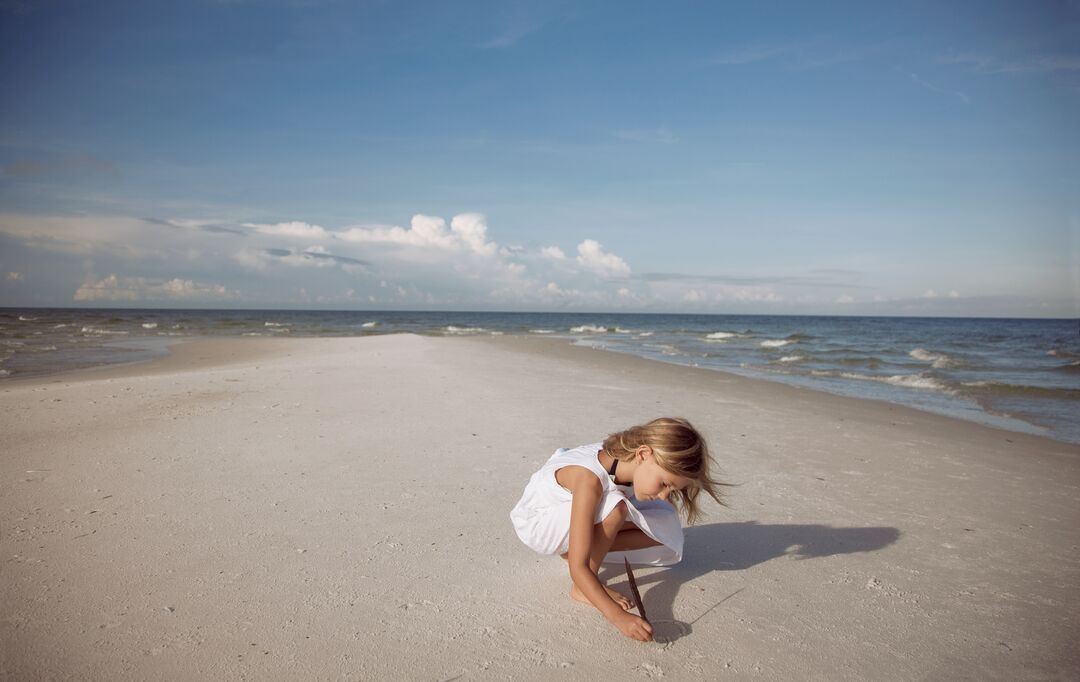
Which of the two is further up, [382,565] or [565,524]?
[565,524]

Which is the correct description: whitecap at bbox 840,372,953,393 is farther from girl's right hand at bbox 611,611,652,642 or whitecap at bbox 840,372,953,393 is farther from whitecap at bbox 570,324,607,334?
whitecap at bbox 570,324,607,334

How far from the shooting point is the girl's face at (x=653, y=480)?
2.74 metres

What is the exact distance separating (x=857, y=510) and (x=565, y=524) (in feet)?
8.92

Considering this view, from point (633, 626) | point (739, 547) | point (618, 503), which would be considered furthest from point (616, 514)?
point (739, 547)

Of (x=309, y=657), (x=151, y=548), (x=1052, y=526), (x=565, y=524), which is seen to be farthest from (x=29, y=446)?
(x=1052, y=526)

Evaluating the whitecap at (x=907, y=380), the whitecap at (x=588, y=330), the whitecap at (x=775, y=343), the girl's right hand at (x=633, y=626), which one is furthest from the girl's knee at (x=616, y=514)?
the whitecap at (x=588, y=330)

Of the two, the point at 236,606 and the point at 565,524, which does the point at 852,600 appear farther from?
the point at 236,606

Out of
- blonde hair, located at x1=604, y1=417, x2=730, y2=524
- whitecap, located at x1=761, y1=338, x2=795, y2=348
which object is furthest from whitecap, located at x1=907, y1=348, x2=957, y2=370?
blonde hair, located at x1=604, y1=417, x2=730, y2=524

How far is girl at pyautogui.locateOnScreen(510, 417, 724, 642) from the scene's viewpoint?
2719 mm

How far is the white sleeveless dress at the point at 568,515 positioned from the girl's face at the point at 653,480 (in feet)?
0.33

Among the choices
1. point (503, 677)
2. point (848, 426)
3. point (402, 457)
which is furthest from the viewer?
point (848, 426)

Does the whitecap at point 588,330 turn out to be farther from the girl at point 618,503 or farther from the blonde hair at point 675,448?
the blonde hair at point 675,448

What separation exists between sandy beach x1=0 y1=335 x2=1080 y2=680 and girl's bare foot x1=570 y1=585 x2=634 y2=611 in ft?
0.15

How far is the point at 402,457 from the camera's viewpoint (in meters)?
5.54
